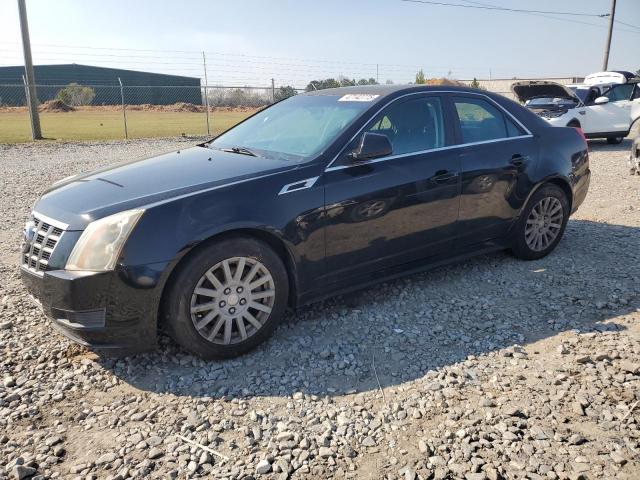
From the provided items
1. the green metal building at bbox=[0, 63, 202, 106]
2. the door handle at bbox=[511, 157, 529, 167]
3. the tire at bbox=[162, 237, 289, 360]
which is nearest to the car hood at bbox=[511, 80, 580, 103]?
the door handle at bbox=[511, 157, 529, 167]

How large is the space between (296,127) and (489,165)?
171cm

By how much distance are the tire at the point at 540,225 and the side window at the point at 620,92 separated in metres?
11.0

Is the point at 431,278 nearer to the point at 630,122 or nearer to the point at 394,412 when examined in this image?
the point at 394,412

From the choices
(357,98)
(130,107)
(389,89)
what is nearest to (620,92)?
(389,89)

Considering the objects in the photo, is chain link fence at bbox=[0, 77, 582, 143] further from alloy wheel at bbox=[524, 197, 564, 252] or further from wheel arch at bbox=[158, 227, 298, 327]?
wheel arch at bbox=[158, 227, 298, 327]

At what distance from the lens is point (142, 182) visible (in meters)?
3.55

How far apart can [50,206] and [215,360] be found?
1467mm

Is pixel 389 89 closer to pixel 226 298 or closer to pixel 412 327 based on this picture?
pixel 412 327

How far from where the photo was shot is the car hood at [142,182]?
3.21 m

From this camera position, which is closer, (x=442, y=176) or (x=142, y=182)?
(x=142, y=182)

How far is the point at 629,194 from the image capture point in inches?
324

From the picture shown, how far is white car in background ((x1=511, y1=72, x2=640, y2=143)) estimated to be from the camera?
13570 mm

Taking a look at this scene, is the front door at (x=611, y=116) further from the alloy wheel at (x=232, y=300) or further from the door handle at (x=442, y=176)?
the alloy wheel at (x=232, y=300)

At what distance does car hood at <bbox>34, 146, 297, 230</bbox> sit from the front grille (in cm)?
7
